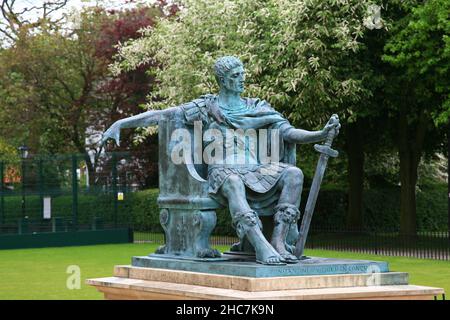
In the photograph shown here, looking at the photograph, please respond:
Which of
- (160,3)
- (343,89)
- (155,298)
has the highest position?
(160,3)

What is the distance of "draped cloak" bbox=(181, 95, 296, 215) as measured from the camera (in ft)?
38.5

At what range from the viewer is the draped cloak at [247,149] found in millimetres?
11727

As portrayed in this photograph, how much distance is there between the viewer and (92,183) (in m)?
39.1

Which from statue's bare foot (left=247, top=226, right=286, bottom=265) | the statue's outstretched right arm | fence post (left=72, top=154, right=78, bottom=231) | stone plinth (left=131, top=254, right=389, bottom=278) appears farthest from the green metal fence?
statue's bare foot (left=247, top=226, right=286, bottom=265)

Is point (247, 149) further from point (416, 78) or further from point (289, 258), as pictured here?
point (416, 78)

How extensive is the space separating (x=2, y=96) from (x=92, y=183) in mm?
11405

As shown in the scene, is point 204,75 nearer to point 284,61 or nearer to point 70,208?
point 284,61

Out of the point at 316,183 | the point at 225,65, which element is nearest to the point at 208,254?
the point at 316,183

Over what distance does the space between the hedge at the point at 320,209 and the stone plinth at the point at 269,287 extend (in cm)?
2341

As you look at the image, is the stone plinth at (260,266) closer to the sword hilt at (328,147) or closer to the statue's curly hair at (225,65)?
the sword hilt at (328,147)

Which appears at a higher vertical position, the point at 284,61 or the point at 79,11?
the point at 79,11

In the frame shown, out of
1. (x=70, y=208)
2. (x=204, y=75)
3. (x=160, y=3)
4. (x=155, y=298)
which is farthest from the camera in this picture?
(x=160, y=3)

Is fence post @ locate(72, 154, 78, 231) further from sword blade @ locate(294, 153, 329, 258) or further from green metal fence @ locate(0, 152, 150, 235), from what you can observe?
sword blade @ locate(294, 153, 329, 258)

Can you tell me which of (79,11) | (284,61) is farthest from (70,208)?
(79,11)
